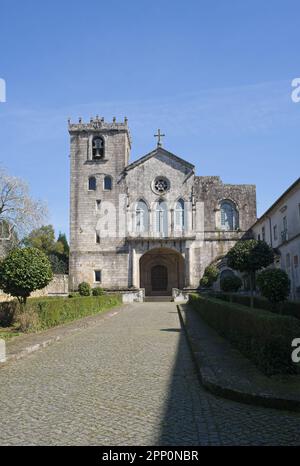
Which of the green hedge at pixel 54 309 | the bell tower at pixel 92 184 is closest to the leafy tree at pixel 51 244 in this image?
the bell tower at pixel 92 184

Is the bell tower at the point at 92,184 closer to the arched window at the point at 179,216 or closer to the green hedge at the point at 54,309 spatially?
the arched window at the point at 179,216

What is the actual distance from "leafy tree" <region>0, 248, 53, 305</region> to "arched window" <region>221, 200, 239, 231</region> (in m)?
29.4

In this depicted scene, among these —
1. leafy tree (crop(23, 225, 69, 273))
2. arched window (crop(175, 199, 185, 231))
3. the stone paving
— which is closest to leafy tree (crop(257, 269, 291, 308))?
the stone paving

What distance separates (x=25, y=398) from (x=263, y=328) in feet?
12.9

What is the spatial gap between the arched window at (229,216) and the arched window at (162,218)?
5.64 metres

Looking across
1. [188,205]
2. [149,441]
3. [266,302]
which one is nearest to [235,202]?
[188,205]

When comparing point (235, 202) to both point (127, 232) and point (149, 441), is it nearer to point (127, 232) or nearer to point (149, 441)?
point (127, 232)

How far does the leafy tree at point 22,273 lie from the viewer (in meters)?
17.0

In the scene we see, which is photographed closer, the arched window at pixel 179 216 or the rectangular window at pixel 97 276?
the rectangular window at pixel 97 276

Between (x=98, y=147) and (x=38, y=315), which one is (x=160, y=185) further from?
(x=38, y=315)

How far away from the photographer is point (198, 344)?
436 inches

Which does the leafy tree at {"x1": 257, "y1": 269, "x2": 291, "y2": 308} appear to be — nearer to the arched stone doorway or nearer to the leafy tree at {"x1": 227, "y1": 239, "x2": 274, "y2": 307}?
the leafy tree at {"x1": 227, "y1": 239, "x2": 274, "y2": 307}

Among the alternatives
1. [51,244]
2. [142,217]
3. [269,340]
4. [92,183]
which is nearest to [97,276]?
[142,217]
